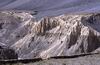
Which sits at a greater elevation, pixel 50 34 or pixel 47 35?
pixel 50 34

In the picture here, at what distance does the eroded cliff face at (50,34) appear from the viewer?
75.6 ft

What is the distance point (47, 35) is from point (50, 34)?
44cm

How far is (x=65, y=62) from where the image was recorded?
9.48m

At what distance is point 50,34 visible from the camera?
2800 centimetres

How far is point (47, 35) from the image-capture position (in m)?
28.4

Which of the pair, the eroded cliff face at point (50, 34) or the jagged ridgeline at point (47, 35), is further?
the eroded cliff face at point (50, 34)

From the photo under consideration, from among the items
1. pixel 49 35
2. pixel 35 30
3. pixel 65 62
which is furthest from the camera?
pixel 35 30

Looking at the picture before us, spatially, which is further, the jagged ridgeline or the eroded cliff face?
the eroded cliff face

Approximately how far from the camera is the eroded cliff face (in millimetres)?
23047

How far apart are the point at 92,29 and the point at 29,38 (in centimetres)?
768

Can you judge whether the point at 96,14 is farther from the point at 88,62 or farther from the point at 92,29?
the point at 88,62

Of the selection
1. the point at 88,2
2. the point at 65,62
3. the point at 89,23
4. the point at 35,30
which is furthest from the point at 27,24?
the point at 65,62

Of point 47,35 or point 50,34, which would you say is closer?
point 50,34

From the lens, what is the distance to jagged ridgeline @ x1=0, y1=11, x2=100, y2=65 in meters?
22.8
